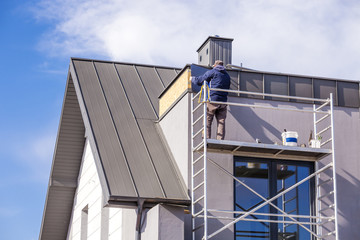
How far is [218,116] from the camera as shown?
48.3ft

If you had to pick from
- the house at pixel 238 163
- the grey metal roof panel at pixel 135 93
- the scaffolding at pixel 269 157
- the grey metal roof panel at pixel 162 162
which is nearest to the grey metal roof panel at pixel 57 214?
the grey metal roof panel at pixel 135 93

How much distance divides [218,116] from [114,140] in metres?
2.57

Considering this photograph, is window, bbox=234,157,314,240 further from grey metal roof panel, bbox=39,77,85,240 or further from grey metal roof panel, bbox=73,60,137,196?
grey metal roof panel, bbox=39,77,85,240

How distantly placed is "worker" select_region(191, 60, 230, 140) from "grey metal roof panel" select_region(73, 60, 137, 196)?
76.0 inches

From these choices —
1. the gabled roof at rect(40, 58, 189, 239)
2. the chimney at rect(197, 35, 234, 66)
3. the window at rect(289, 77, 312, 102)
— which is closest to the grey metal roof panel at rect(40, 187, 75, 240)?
the gabled roof at rect(40, 58, 189, 239)

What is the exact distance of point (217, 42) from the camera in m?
18.9

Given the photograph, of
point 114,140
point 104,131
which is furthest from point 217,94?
point 104,131

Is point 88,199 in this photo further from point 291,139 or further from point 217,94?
point 291,139

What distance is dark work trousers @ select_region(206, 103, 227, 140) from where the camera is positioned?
14.6 meters

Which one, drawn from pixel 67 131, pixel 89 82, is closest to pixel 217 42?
pixel 89 82

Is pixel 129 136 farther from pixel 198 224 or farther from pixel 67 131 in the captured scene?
pixel 67 131

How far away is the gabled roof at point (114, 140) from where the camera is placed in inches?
568

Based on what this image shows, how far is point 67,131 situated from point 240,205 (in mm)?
7268

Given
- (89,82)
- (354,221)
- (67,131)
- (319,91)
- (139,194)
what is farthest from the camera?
(67,131)
